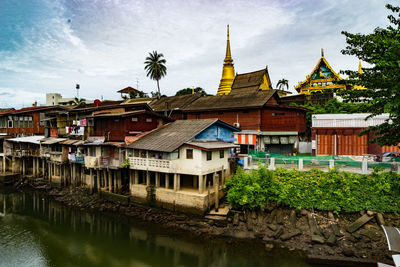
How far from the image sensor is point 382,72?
16391mm

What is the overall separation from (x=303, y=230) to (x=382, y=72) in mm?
12236

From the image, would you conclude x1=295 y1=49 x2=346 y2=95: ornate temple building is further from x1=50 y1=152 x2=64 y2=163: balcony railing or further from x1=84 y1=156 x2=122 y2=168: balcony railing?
x1=50 y1=152 x2=64 y2=163: balcony railing

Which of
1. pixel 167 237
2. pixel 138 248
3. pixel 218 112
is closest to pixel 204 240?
pixel 167 237

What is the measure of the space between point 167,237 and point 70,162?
19.9 meters

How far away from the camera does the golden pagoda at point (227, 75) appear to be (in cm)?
5275

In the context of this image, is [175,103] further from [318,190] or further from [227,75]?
[318,190]

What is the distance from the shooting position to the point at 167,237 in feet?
66.4

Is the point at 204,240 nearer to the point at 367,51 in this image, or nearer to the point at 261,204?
the point at 261,204

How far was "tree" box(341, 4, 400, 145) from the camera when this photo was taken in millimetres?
15453

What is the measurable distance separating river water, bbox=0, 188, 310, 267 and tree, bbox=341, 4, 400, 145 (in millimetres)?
11300

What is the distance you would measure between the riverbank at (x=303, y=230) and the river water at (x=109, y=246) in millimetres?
857

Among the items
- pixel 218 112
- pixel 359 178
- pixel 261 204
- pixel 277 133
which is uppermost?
pixel 218 112

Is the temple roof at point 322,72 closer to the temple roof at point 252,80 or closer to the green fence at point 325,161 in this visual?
the temple roof at point 252,80

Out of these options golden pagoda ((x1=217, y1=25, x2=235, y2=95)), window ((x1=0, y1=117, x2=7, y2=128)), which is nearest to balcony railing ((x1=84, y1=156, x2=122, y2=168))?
window ((x1=0, y1=117, x2=7, y2=128))
